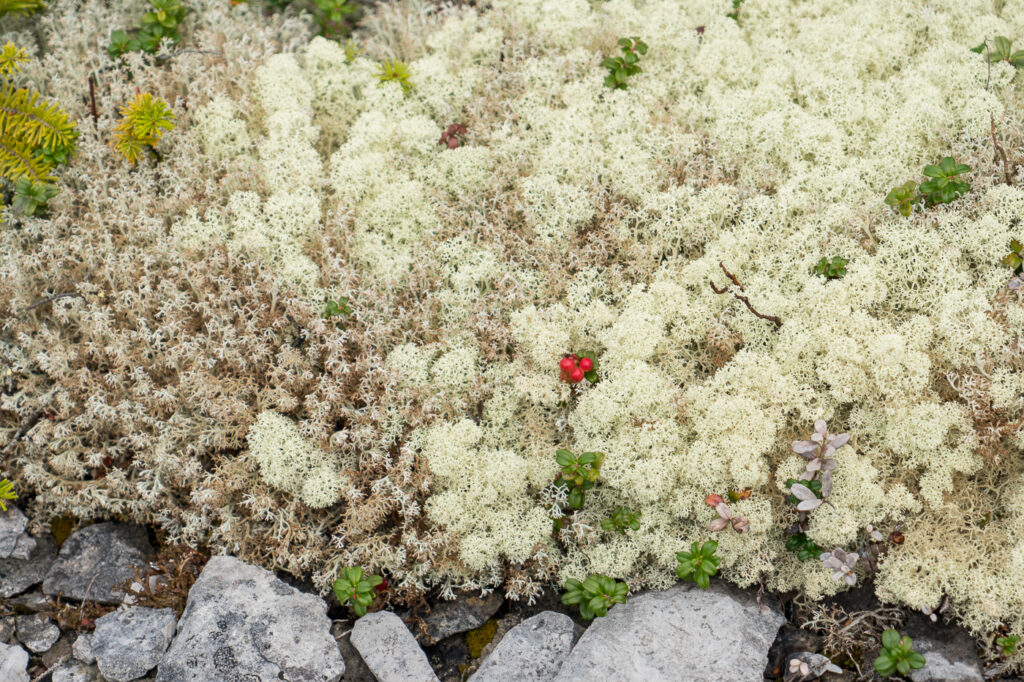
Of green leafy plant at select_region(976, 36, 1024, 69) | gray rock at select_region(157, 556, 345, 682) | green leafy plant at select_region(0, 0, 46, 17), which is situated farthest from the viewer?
green leafy plant at select_region(0, 0, 46, 17)

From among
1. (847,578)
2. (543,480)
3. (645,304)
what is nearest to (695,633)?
(847,578)

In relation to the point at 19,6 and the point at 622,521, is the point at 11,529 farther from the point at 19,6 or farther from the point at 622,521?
the point at 19,6

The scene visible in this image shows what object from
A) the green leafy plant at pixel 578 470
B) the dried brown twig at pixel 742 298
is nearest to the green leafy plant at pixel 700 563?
the green leafy plant at pixel 578 470

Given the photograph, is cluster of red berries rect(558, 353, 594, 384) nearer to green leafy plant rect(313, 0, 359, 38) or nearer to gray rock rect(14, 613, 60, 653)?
gray rock rect(14, 613, 60, 653)

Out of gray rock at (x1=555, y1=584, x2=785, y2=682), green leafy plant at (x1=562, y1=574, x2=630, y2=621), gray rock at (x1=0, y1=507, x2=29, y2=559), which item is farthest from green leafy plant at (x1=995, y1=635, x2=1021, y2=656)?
gray rock at (x1=0, y1=507, x2=29, y2=559)

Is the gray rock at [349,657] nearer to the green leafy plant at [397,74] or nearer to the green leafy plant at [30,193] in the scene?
the green leafy plant at [30,193]
